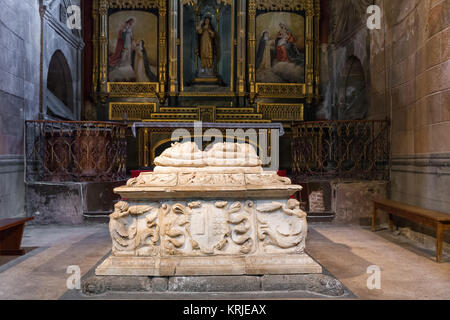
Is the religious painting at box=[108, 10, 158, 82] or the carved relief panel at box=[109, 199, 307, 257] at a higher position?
the religious painting at box=[108, 10, 158, 82]

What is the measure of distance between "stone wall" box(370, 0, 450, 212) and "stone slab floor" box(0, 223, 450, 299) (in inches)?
31.3

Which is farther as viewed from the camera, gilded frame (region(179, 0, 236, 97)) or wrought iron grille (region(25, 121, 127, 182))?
gilded frame (region(179, 0, 236, 97))

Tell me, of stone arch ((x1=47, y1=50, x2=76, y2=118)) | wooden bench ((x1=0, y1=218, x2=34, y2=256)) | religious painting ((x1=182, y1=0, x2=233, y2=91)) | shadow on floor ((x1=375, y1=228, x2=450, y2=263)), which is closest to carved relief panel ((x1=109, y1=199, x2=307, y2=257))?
wooden bench ((x1=0, y1=218, x2=34, y2=256))

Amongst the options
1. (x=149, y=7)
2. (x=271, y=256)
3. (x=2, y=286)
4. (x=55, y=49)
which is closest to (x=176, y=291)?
(x=271, y=256)

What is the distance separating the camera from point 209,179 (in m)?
3.25

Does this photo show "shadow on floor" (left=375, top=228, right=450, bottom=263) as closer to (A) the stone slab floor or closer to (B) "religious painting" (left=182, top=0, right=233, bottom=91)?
(A) the stone slab floor

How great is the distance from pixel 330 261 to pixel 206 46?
7055 mm

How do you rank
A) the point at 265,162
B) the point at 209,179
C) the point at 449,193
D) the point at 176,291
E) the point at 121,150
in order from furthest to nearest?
the point at 265,162, the point at 121,150, the point at 449,193, the point at 209,179, the point at 176,291

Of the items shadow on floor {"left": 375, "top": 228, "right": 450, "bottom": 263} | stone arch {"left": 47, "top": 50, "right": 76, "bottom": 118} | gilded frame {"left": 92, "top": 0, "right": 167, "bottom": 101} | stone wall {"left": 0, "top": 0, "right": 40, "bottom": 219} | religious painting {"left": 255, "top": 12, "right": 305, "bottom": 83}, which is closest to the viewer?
shadow on floor {"left": 375, "top": 228, "right": 450, "bottom": 263}

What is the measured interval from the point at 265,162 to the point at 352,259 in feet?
14.6

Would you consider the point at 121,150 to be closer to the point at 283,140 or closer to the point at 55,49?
the point at 55,49

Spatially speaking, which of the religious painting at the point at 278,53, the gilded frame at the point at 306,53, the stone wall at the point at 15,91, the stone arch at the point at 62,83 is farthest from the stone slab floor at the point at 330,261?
the religious painting at the point at 278,53

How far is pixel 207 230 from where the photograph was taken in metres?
3.08

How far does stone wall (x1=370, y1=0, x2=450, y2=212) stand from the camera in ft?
14.4
